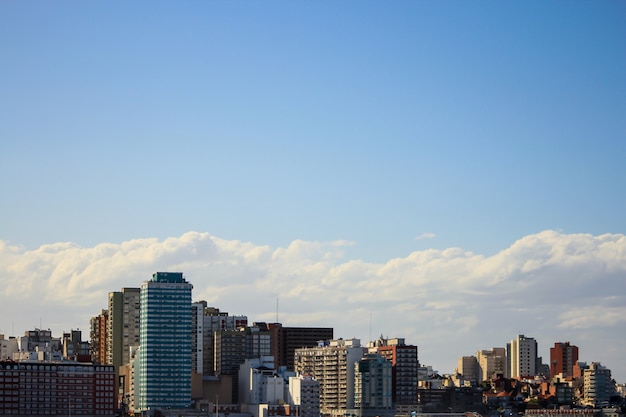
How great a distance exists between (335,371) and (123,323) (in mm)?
28632

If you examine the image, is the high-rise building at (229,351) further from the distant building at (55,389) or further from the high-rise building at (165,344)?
the distant building at (55,389)

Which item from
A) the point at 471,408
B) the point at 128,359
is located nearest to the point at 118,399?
the point at 128,359

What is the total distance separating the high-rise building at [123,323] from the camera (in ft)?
633

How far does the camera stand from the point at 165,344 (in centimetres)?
17462

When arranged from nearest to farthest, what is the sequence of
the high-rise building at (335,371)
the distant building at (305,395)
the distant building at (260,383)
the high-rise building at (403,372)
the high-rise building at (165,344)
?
the high-rise building at (165,344) < the distant building at (305,395) < the distant building at (260,383) < the high-rise building at (335,371) < the high-rise building at (403,372)

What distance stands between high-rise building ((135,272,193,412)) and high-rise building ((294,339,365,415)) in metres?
22.4

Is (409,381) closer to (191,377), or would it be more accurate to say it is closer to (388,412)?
(388,412)

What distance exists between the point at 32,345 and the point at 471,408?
6022cm

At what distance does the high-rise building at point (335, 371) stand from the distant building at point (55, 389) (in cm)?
3492

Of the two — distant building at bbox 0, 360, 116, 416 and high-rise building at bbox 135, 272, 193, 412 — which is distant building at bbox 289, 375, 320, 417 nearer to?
high-rise building at bbox 135, 272, 193, 412

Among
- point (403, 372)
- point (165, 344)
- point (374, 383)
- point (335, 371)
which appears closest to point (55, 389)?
point (165, 344)

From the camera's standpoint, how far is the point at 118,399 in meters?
187

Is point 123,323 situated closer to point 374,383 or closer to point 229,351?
point 229,351

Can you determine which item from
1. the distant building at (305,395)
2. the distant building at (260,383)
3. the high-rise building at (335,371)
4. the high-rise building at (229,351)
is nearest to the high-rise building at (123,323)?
the high-rise building at (229,351)
